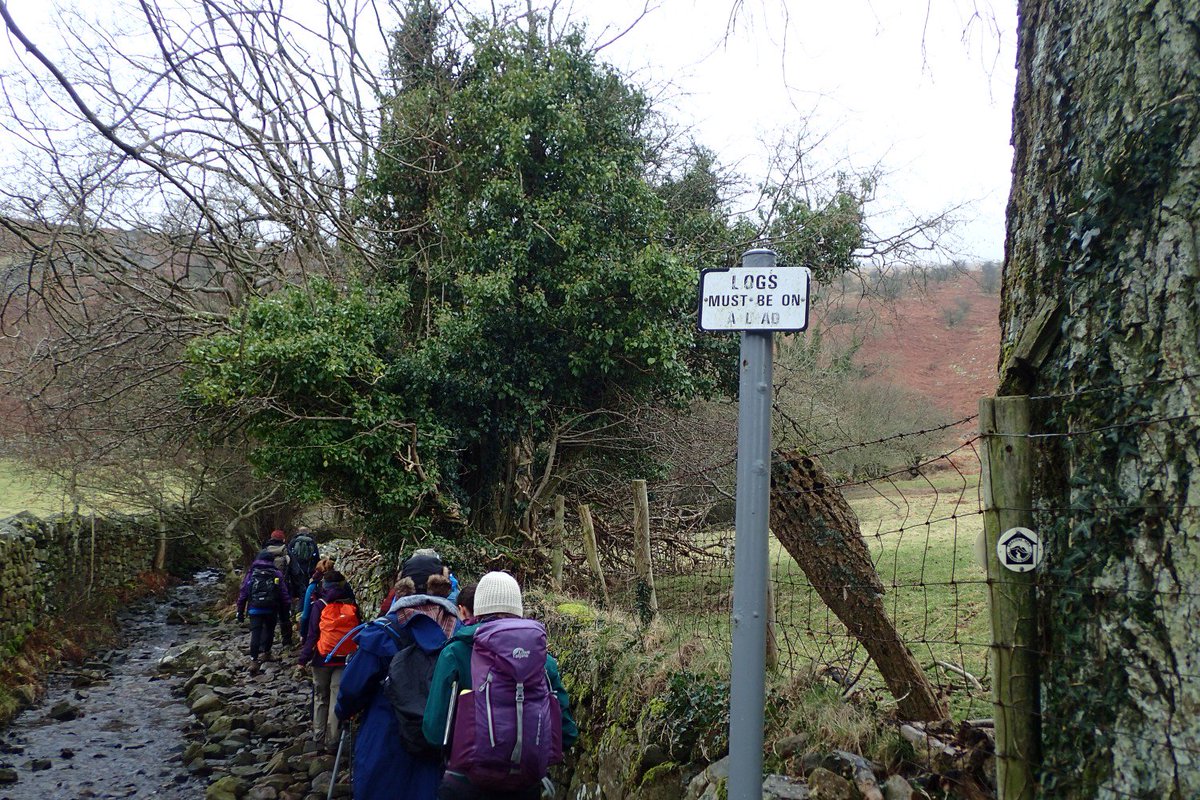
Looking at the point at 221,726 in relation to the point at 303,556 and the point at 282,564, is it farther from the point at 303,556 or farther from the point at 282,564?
the point at 282,564

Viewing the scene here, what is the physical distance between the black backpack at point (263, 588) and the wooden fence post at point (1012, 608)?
41.3 feet

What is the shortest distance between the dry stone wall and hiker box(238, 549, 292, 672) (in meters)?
3.38

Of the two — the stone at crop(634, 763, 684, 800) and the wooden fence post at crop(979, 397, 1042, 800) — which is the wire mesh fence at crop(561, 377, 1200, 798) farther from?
the stone at crop(634, 763, 684, 800)

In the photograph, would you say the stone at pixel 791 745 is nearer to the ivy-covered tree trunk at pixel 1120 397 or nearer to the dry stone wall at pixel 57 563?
the ivy-covered tree trunk at pixel 1120 397

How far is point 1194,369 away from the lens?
2.34 m

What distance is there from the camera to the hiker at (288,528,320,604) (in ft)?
45.8

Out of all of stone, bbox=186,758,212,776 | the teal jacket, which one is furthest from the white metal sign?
stone, bbox=186,758,212,776

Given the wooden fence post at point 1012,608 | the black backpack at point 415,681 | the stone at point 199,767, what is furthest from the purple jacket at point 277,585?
the wooden fence post at point 1012,608

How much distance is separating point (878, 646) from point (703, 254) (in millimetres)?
9939

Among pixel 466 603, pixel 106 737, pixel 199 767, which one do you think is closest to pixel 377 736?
pixel 466 603

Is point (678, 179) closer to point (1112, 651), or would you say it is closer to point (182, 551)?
point (1112, 651)

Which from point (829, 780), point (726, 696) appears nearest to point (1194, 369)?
point (829, 780)

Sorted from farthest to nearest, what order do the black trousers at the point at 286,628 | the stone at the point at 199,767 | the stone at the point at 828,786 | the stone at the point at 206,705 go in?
the black trousers at the point at 286,628
the stone at the point at 206,705
the stone at the point at 199,767
the stone at the point at 828,786

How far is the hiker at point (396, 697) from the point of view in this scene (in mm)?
4984
